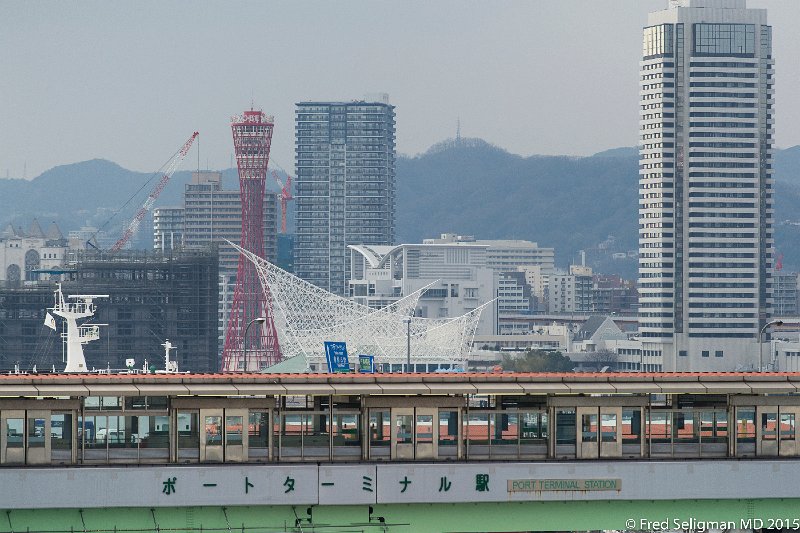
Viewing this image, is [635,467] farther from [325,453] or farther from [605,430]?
[325,453]

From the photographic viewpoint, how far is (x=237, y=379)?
163 ft

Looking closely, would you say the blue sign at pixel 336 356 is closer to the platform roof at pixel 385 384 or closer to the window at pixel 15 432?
the platform roof at pixel 385 384

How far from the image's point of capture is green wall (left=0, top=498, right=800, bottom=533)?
47.8m

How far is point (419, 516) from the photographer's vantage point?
161 ft

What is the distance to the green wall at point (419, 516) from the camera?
157 feet

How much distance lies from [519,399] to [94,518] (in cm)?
1106

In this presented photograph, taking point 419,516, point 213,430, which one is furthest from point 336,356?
point 419,516

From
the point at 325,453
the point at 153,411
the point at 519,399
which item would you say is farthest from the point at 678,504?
the point at 153,411

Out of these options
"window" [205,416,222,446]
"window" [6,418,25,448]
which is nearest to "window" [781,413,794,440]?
"window" [205,416,222,446]
